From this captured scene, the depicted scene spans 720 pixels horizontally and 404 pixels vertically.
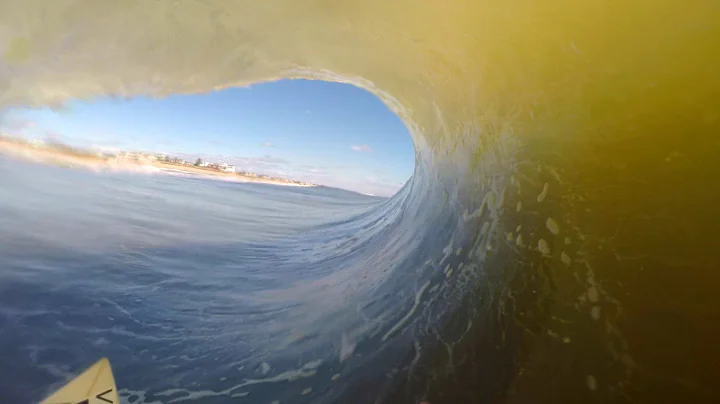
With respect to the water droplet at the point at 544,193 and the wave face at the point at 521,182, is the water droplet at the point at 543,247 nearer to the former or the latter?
the wave face at the point at 521,182

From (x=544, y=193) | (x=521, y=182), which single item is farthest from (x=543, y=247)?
(x=521, y=182)

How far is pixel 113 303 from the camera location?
3.56 m

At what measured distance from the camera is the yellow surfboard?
7.16ft

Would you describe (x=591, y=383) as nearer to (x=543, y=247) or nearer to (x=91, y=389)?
(x=543, y=247)

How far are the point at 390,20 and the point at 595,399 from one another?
8.00 ft

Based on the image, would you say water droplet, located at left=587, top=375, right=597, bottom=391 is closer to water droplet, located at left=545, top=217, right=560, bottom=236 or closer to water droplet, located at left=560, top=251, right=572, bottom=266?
water droplet, located at left=560, top=251, right=572, bottom=266

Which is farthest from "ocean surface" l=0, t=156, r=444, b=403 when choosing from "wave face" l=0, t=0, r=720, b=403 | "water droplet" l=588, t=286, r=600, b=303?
"water droplet" l=588, t=286, r=600, b=303

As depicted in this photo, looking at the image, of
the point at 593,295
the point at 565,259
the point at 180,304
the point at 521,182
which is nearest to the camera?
the point at 593,295

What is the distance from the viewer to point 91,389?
2348 mm

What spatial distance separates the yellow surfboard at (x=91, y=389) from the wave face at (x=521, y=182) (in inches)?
4.7

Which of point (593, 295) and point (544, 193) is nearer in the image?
point (593, 295)

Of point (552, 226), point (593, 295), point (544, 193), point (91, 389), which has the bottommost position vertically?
point (91, 389)

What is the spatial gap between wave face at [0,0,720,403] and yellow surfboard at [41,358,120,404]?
119 mm

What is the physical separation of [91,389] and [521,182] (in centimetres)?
261
